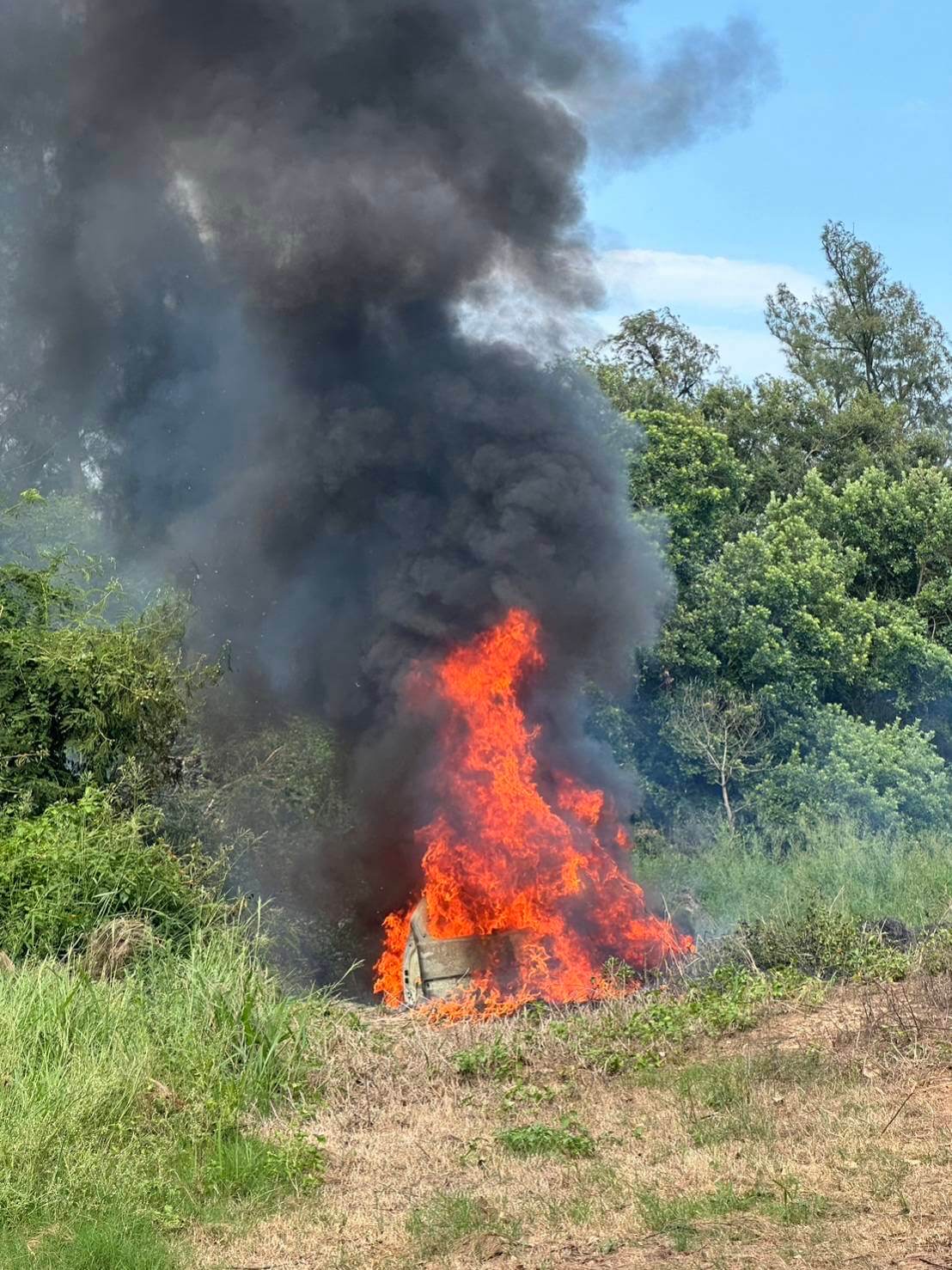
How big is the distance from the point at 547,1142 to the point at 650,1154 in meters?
0.59

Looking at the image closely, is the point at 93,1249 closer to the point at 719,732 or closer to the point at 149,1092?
the point at 149,1092

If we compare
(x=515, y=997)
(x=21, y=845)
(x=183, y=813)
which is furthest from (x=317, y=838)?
(x=21, y=845)

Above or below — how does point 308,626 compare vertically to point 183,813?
above

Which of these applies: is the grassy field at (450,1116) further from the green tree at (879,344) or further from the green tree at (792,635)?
the green tree at (879,344)

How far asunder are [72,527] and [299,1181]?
588 inches

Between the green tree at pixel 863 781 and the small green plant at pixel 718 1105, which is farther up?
the green tree at pixel 863 781

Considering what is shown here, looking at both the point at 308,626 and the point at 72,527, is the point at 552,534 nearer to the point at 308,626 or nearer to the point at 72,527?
the point at 308,626

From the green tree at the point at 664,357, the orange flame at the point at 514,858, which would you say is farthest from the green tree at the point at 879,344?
the orange flame at the point at 514,858

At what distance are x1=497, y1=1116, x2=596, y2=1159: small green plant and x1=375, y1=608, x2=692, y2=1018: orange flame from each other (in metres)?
5.02

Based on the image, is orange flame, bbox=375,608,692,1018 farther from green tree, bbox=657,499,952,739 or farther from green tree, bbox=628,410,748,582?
green tree, bbox=628,410,748,582

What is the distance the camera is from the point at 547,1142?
23.5 feet

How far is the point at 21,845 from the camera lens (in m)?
11.0

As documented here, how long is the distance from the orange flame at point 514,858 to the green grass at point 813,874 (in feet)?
4.46

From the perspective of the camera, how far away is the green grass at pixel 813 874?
1384 cm
